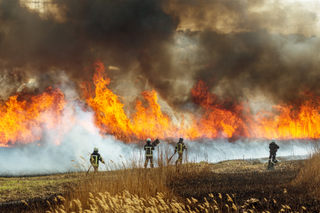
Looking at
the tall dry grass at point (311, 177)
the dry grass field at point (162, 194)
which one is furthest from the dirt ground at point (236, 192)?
the tall dry grass at point (311, 177)

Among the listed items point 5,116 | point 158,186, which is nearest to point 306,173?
point 158,186

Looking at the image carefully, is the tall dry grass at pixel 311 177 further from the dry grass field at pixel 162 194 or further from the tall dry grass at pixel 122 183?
the tall dry grass at pixel 122 183

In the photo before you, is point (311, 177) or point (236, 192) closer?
point (236, 192)

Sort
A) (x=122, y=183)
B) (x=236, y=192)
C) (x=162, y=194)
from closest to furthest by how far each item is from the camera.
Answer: (x=162, y=194) < (x=122, y=183) < (x=236, y=192)

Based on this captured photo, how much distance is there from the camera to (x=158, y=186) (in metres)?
9.27

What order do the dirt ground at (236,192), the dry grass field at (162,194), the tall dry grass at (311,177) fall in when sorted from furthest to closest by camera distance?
the tall dry grass at (311,177), the dirt ground at (236,192), the dry grass field at (162,194)

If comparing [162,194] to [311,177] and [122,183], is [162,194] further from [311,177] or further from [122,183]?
[311,177]

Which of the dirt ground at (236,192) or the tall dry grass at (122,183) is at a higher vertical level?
the tall dry grass at (122,183)

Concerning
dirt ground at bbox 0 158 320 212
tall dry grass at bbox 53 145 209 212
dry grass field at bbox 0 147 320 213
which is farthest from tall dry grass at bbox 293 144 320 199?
tall dry grass at bbox 53 145 209 212

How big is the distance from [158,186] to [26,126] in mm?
30230

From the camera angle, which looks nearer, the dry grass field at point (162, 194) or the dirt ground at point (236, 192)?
the dry grass field at point (162, 194)

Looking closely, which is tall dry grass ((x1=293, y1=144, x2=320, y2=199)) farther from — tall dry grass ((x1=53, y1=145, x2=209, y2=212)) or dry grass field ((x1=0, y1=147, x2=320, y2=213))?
tall dry grass ((x1=53, y1=145, x2=209, y2=212))

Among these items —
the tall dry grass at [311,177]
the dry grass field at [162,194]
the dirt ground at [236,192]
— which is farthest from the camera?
the tall dry grass at [311,177]

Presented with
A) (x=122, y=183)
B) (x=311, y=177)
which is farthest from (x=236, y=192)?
(x=122, y=183)
